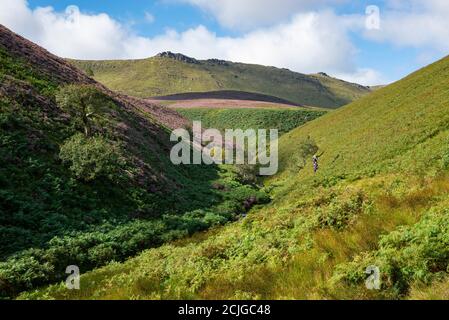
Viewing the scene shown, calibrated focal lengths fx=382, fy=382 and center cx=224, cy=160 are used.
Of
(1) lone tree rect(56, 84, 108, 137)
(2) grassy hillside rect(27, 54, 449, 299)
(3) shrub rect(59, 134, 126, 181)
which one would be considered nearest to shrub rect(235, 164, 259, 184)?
(1) lone tree rect(56, 84, 108, 137)

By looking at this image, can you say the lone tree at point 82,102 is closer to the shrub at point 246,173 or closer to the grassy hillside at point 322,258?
the shrub at point 246,173

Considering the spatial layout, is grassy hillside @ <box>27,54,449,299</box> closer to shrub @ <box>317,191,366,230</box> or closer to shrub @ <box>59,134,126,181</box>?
shrub @ <box>317,191,366,230</box>

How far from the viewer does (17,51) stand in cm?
4209

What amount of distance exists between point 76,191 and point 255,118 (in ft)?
249

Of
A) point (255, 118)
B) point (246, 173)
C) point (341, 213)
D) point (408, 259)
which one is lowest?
point (408, 259)

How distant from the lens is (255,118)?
97.1 m

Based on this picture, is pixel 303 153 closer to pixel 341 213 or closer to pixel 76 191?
pixel 76 191

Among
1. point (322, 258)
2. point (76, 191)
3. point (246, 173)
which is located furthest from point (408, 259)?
point (246, 173)

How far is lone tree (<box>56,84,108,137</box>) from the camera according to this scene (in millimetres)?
31625

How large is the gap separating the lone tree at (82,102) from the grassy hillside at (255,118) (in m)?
59.1

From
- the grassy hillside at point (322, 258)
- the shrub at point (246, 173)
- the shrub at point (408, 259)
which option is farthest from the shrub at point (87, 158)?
the shrub at point (408, 259)

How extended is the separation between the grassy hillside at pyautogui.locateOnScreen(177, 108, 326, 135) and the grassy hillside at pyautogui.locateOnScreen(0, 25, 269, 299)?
53545mm

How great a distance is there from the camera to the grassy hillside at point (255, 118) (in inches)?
3688

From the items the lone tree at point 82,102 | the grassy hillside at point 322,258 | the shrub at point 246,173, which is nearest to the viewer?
the grassy hillside at point 322,258
